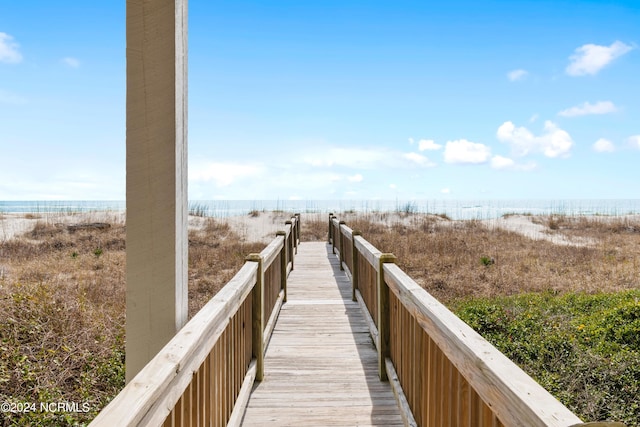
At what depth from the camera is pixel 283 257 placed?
279 inches

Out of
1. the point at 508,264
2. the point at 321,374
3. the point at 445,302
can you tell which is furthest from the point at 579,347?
the point at 508,264

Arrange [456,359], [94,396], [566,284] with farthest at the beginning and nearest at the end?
[566,284] → [94,396] → [456,359]

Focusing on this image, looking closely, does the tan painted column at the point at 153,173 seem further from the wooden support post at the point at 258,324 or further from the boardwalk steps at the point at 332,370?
the wooden support post at the point at 258,324

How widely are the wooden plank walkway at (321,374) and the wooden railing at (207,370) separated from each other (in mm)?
276

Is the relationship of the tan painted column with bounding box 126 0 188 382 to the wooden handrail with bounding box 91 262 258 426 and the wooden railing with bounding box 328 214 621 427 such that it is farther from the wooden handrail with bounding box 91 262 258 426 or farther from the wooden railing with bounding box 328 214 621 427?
the wooden railing with bounding box 328 214 621 427

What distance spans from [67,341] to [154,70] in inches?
183

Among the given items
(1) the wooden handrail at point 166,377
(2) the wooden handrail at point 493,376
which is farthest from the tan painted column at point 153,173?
(2) the wooden handrail at point 493,376

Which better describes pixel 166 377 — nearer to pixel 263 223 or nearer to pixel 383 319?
pixel 383 319

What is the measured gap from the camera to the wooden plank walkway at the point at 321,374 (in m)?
3.29

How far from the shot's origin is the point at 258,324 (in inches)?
156

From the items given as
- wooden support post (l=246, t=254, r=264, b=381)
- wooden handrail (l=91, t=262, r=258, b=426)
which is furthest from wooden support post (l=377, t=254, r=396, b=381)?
wooden handrail (l=91, t=262, r=258, b=426)

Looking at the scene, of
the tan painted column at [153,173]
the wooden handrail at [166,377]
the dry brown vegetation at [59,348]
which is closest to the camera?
the wooden handrail at [166,377]

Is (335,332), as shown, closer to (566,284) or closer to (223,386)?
(223,386)

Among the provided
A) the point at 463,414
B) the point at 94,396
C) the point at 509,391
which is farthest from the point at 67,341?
the point at 509,391
